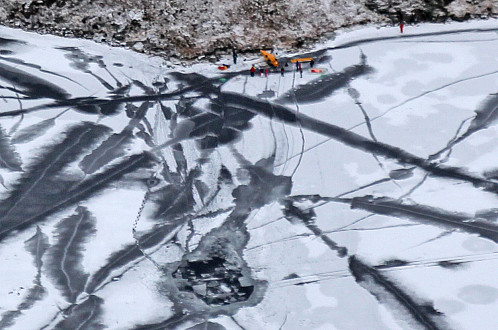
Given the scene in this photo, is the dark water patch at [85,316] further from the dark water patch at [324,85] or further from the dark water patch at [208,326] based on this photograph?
the dark water patch at [324,85]

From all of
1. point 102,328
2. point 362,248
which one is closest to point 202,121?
point 362,248

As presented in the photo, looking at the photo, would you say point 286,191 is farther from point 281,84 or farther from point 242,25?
point 242,25

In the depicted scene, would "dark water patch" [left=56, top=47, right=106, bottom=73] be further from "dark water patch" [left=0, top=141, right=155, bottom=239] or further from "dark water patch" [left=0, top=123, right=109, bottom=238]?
"dark water patch" [left=0, top=141, right=155, bottom=239]

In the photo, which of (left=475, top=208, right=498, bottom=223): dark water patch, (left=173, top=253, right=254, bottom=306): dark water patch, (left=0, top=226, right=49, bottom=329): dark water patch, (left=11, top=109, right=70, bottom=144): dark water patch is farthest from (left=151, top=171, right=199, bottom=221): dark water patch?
(left=475, top=208, right=498, bottom=223): dark water patch

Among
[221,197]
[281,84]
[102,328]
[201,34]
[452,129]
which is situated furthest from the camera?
[201,34]

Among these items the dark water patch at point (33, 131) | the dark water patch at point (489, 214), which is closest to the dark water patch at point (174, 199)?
the dark water patch at point (33, 131)
